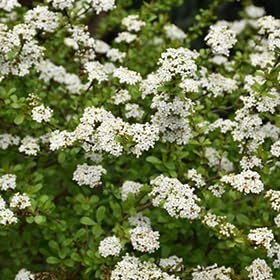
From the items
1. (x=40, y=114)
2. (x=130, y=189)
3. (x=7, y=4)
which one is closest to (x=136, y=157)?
(x=130, y=189)

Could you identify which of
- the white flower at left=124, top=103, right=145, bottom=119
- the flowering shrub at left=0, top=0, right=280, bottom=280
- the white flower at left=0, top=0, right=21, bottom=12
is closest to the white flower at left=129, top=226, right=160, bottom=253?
the flowering shrub at left=0, top=0, right=280, bottom=280

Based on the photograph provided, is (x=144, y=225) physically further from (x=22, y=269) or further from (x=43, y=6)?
(x=43, y=6)

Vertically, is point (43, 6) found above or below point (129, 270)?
above

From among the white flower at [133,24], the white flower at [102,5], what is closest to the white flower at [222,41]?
the white flower at [102,5]

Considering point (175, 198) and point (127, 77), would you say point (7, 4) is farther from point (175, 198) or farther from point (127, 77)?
point (175, 198)

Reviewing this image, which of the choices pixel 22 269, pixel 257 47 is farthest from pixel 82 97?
pixel 257 47

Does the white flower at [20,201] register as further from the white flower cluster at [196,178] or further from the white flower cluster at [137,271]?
the white flower cluster at [196,178]
